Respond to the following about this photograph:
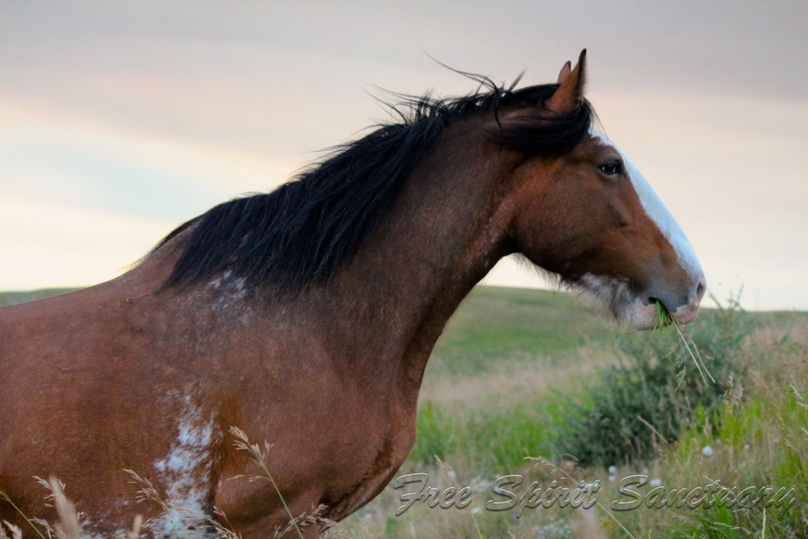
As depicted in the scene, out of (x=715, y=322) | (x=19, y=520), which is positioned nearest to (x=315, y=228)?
(x=19, y=520)

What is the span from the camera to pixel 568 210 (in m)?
3.95

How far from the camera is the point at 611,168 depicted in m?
4.02

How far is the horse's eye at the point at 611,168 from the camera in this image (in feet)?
13.1

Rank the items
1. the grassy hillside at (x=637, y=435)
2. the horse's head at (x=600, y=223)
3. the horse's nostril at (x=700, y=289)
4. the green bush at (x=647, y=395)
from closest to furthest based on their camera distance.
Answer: the horse's head at (x=600, y=223)
the horse's nostril at (x=700, y=289)
the grassy hillside at (x=637, y=435)
the green bush at (x=647, y=395)

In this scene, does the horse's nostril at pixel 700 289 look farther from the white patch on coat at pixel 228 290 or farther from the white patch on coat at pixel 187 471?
the white patch on coat at pixel 187 471

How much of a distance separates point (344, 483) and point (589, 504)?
A: 2.45m

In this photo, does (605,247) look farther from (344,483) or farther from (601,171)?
(344,483)

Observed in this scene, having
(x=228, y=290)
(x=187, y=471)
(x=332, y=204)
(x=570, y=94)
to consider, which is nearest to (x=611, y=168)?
(x=570, y=94)

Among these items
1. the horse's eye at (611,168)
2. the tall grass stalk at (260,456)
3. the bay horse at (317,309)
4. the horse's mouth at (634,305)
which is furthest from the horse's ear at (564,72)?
the tall grass stalk at (260,456)

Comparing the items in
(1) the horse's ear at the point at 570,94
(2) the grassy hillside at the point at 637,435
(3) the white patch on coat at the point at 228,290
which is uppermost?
(1) the horse's ear at the point at 570,94

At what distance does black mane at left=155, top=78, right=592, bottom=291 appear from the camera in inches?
155

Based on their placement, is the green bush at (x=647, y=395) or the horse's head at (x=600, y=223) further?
the green bush at (x=647, y=395)

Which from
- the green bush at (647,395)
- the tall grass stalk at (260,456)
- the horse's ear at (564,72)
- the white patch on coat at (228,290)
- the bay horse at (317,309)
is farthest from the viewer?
the green bush at (647,395)

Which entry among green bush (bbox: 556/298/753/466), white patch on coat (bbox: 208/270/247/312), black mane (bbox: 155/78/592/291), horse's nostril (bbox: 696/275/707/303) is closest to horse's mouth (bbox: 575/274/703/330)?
horse's nostril (bbox: 696/275/707/303)
